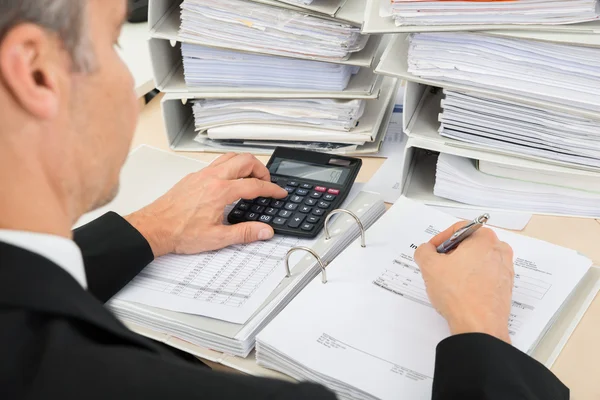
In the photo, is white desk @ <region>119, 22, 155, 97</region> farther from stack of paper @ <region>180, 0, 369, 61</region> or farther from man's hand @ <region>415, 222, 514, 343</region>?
man's hand @ <region>415, 222, 514, 343</region>

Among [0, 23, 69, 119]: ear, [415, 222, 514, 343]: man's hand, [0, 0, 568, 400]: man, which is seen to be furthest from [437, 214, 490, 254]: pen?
[0, 23, 69, 119]: ear

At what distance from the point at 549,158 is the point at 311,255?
420 mm

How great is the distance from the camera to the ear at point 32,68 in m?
0.57

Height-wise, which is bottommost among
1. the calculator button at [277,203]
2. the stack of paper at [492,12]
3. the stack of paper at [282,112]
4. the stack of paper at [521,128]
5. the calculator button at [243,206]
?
the calculator button at [243,206]

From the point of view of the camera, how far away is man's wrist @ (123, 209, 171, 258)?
1.09 meters

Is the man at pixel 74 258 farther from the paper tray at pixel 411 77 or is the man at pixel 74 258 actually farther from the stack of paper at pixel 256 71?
the stack of paper at pixel 256 71

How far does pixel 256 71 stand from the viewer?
1.36 m

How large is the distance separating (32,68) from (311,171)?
701mm

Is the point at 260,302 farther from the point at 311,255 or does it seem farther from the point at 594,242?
the point at 594,242

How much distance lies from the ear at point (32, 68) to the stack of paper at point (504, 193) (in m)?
0.77

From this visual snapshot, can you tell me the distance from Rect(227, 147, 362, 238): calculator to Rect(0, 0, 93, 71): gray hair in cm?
52

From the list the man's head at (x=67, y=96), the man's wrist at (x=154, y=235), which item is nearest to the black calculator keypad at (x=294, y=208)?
the man's wrist at (x=154, y=235)

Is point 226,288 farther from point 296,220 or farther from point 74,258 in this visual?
point 74,258

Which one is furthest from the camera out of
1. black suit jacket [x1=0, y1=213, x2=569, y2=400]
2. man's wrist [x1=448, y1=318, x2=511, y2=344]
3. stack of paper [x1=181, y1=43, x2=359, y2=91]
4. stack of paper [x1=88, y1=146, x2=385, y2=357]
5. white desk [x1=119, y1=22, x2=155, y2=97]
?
white desk [x1=119, y1=22, x2=155, y2=97]
